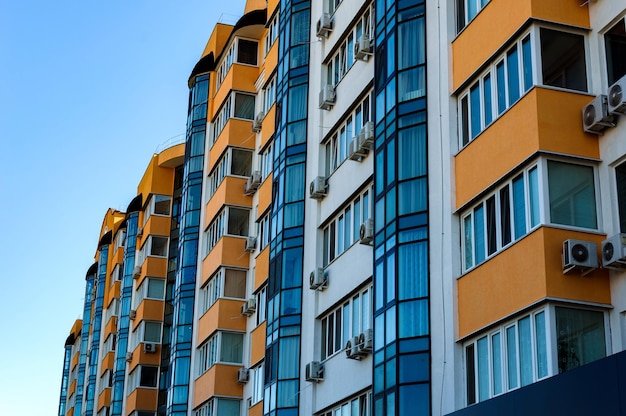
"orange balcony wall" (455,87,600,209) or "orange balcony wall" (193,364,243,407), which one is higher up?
"orange balcony wall" (455,87,600,209)

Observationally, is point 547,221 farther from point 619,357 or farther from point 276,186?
point 276,186

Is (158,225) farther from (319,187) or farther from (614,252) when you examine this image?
(614,252)

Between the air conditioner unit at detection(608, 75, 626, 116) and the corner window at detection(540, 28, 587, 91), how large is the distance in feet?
4.34

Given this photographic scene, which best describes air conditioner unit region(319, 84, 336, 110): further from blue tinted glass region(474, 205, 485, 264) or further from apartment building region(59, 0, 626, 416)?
blue tinted glass region(474, 205, 485, 264)

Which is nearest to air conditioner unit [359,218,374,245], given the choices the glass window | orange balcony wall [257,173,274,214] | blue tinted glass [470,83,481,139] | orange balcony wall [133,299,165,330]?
blue tinted glass [470,83,481,139]

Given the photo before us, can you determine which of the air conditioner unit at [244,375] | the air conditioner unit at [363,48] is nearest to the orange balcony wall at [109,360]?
the air conditioner unit at [244,375]

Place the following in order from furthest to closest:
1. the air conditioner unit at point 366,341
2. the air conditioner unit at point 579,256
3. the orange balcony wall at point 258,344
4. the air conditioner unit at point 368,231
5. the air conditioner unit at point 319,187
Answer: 1. the orange balcony wall at point 258,344
2. the air conditioner unit at point 319,187
3. the air conditioner unit at point 368,231
4. the air conditioner unit at point 366,341
5. the air conditioner unit at point 579,256

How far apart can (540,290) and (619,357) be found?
3792 mm

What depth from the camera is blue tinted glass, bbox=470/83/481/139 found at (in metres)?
20.8

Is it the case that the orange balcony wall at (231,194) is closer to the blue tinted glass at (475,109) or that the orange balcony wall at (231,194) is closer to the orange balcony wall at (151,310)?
the orange balcony wall at (151,310)

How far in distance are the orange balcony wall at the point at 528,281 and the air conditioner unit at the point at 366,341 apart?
4.69m

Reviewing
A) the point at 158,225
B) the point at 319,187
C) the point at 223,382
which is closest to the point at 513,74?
the point at 319,187

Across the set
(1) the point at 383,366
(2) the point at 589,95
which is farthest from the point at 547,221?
(1) the point at 383,366

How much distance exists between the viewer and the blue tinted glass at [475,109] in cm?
2077
